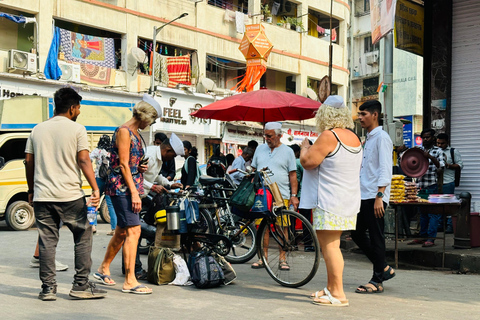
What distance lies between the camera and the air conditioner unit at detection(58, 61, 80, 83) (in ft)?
72.3

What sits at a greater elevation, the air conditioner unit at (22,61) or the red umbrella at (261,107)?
the air conditioner unit at (22,61)

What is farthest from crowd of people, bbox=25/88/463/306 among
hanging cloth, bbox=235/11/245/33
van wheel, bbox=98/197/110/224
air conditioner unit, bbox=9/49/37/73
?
hanging cloth, bbox=235/11/245/33

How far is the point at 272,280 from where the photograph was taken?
6996 mm

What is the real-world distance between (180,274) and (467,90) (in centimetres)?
635

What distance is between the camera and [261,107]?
10.6 metres

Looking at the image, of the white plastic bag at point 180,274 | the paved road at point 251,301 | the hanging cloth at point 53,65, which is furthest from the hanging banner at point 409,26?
the hanging cloth at point 53,65

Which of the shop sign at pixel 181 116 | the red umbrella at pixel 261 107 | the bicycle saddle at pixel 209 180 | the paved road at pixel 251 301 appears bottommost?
the paved road at pixel 251 301

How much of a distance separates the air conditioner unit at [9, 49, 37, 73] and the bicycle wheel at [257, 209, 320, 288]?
15714 mm

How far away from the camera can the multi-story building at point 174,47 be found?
21562mm

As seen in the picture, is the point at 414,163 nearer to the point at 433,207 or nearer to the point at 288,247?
the point at 433,207

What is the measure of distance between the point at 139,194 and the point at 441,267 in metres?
4.60

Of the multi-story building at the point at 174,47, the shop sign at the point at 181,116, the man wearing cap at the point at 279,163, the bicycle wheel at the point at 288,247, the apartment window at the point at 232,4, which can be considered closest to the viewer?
the bicycle wheel at the point at 288,247

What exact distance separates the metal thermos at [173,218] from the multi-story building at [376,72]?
3668 centimetres

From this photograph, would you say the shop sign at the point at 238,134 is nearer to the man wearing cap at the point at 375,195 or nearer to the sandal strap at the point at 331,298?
the man wearing cap at the point at 375,195
